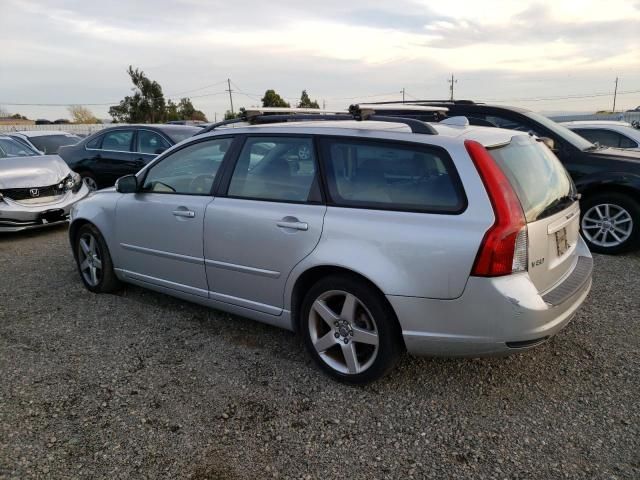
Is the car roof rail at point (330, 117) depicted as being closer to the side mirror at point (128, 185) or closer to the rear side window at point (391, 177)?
the rear side window at point (391, 177)

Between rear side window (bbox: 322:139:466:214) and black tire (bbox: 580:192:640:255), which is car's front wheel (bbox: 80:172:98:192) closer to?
rear side window (bbox: 322:139:466:214)

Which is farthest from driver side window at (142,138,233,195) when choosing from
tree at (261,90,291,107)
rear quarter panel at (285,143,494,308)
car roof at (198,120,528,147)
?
tree at (261,90,291,107)

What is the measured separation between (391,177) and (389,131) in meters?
0.31

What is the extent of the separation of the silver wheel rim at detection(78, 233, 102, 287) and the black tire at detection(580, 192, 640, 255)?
5222mm

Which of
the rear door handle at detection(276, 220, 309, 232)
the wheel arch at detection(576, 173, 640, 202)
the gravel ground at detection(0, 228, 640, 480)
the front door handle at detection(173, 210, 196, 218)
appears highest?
the rear door handle at detection(276, 220, 309, 232)

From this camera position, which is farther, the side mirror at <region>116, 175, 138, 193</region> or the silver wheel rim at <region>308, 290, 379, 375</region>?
the side mirror at <region>116, 175, 138, 193</region>

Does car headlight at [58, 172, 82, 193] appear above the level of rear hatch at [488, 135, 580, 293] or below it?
below

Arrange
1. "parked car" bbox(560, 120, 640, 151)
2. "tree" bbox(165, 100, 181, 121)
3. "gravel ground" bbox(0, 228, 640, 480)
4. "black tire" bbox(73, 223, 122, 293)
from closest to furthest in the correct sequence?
"gravel ground" bbox(0, 228, 640, 480) < "black tire" bbox(73, 223, 122, 293) < "parked car" bbox(560, 120, 640, 151) < "tree" bbox(165, 100, 181, 121)

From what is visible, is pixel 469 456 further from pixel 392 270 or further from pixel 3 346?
pixel 3 346

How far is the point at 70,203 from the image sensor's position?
7273 millimetres

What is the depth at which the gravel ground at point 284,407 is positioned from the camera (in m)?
2.39

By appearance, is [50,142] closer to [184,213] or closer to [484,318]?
[184,213]

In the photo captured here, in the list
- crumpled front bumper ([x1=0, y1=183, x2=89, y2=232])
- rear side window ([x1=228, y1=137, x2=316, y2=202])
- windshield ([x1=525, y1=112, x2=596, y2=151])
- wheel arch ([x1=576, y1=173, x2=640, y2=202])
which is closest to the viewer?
rear side window ([x1=228, y1=137, x2=316, y2=202])

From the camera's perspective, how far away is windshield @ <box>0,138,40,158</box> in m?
7.68
